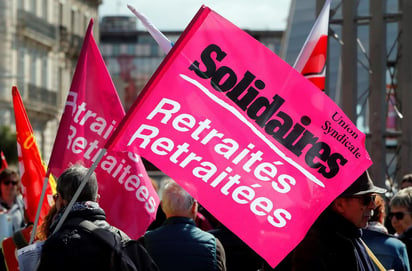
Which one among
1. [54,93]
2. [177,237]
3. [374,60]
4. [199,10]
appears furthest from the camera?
[54,93]

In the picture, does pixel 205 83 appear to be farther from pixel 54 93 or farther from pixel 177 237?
pixel 54 93

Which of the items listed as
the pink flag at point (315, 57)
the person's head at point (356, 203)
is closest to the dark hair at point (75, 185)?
the person's head at point (356, 203)

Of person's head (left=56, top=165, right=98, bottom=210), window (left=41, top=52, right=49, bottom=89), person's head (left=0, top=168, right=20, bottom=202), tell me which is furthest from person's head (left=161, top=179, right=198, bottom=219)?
window (left=41, top=52, right=49, bottom=89)

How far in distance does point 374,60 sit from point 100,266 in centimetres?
877

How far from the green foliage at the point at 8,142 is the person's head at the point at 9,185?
2600 cm

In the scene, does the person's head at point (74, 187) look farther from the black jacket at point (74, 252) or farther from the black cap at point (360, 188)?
the black cap at point (360, 188)

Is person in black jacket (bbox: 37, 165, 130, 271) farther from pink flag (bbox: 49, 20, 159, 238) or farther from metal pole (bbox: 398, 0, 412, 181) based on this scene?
metal pole (bbox: 398, 0, 412, 181)

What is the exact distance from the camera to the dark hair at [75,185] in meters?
4.69

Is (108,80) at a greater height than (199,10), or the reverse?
(199,10)

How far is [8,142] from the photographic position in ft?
117

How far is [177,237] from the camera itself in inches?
233

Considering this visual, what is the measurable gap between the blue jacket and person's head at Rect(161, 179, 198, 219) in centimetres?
4

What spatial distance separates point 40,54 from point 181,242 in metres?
37.9

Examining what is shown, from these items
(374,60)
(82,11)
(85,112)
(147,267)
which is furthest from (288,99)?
(82,11)
